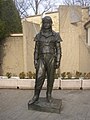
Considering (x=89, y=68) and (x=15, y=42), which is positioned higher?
(x=15, y=42)

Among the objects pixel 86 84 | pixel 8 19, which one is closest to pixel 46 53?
pixel 86 84

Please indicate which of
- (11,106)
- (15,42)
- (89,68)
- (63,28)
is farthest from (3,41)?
(11,106)

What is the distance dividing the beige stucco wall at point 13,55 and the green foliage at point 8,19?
51 centimetres

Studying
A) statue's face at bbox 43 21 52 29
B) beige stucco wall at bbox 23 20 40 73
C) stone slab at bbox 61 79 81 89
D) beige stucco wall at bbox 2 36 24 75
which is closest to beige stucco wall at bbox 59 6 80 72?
beige stucco wall at bbox 23 20 40 73

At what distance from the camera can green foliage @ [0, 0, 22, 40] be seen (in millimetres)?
15112

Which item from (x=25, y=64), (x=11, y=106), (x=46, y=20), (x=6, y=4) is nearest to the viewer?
(x=46, y=20)

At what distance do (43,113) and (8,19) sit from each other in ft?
31.2

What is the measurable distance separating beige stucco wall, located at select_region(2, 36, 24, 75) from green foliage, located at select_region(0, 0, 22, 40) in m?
0.51

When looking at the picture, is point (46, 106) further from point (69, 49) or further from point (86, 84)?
point (69, 49)

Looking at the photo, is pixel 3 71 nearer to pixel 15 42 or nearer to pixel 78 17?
pixel 15 42

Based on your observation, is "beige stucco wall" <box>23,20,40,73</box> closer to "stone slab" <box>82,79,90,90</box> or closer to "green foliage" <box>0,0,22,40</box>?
"green foliage" <box>0,0,22,40</box>

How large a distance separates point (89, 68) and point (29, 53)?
3273mm

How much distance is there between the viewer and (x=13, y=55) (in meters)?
15.7

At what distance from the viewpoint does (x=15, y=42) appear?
15.6 meters
